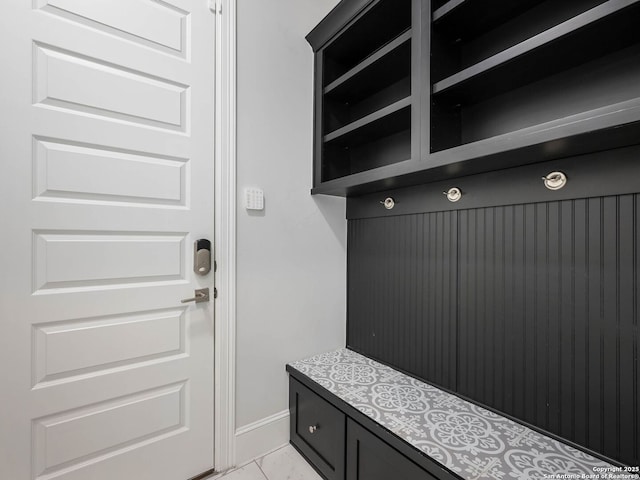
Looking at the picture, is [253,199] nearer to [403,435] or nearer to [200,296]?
[200,296]

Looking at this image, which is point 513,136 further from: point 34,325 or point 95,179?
point 34,325

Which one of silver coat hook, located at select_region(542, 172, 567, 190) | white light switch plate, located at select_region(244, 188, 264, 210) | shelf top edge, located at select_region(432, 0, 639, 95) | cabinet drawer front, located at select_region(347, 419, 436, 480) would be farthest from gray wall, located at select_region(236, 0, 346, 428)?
silver coat hook, located at select_region(542, 172, 567, 190)

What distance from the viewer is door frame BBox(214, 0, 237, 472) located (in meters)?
1.49

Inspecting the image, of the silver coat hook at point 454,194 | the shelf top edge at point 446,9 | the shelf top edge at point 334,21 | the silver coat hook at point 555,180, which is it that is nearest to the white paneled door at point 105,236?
the shelf top edge at point 334,21

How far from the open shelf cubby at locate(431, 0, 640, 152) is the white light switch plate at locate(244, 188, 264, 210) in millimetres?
905

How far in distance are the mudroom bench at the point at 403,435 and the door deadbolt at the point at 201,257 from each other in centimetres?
76

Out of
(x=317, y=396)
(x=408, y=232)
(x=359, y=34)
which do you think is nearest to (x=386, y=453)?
(x=317, y=396)

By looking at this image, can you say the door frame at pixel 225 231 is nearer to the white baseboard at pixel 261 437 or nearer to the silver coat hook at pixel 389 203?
the white baseboard at pixel 261 437

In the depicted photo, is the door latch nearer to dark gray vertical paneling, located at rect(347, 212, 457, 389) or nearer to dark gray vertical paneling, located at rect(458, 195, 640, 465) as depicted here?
dark gray vertical paneling, located at rect(347, 212, 457, 389)

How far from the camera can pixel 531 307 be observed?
121 cm

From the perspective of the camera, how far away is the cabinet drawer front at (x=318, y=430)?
1.38 meters

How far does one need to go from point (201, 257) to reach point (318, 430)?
1.06 metres

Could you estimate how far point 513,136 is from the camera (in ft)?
3.21

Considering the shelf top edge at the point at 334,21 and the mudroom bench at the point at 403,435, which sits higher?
the shelf top edge at the point at 334,21
